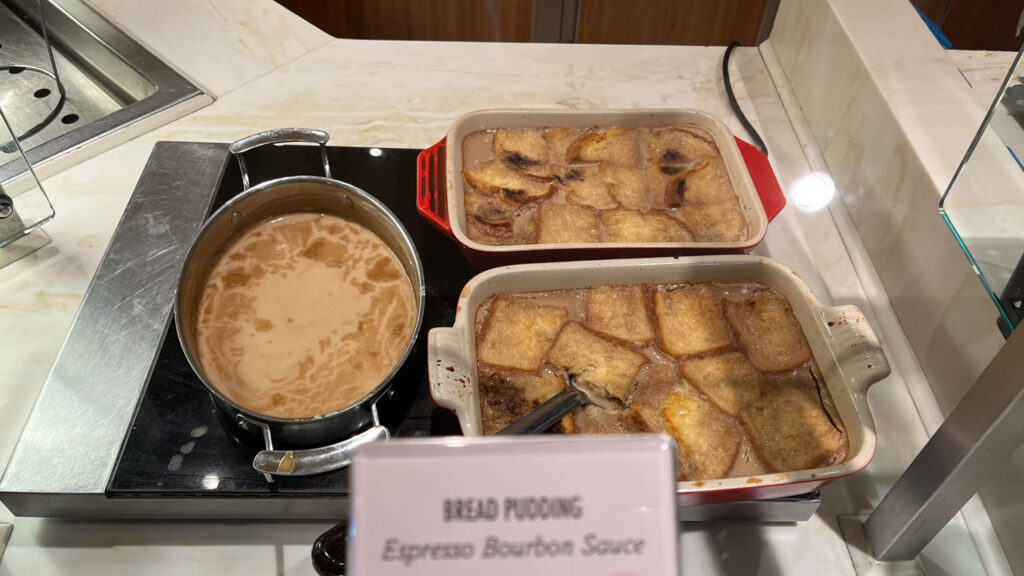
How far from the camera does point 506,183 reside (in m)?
1.21

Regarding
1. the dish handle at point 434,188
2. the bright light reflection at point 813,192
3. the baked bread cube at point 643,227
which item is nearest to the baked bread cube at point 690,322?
the baked bread cube at point 643,227

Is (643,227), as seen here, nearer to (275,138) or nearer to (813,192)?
(813,192)

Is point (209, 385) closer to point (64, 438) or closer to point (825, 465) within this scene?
point (64, 438)

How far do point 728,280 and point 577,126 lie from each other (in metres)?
0.43

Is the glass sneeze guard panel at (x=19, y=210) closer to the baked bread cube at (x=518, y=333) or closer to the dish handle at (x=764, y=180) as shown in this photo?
the baked bread cube at (x=518, y=333)

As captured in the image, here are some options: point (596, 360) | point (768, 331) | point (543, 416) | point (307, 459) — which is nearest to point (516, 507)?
point (543, 416)

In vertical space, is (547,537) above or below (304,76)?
above

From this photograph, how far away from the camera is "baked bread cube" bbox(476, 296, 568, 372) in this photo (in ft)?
3.14

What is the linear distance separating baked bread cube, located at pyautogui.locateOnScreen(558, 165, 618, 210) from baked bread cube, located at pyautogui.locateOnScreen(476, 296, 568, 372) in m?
0.27

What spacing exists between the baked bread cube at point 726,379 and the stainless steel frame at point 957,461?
20 cm

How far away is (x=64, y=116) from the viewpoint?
5.20ft

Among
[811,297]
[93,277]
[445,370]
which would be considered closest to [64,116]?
[93,277]

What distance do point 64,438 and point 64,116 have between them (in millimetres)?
936

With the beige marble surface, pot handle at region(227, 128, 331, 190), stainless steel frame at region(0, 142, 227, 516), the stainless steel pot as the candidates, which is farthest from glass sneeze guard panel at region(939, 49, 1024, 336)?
the beige marble surface
